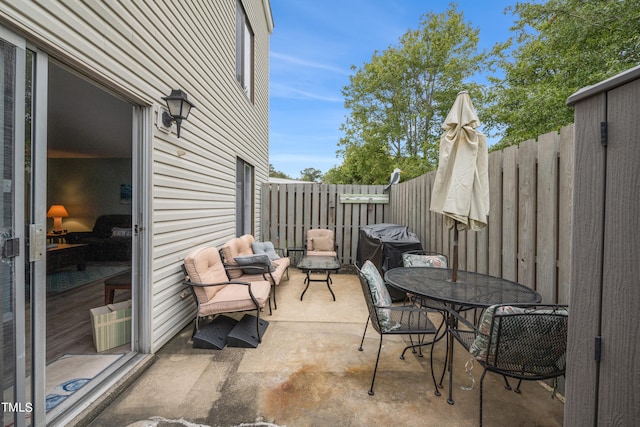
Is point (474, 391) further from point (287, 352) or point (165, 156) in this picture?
point (165, 156)

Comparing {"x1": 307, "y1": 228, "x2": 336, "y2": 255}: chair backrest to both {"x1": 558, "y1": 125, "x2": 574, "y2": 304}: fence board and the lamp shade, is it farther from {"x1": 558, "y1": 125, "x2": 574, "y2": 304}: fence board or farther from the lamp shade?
the lamp shade

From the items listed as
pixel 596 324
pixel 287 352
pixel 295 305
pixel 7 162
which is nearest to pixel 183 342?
pixel 287 352

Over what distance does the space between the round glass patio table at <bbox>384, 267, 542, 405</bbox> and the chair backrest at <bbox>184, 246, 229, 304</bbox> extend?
185cm

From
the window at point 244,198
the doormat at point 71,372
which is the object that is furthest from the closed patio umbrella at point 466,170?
the window at point 244,198

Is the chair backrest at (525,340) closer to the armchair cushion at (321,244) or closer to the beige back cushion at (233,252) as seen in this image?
the beige back cushion at (233,252)

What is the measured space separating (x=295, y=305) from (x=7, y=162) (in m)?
3.18

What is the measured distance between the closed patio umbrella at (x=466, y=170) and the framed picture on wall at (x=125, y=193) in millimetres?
6411

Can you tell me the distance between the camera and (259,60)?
661 centimetres

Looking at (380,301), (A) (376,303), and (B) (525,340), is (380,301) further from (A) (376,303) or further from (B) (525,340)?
(B) (525,340)

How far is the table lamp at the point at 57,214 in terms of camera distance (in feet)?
16.3

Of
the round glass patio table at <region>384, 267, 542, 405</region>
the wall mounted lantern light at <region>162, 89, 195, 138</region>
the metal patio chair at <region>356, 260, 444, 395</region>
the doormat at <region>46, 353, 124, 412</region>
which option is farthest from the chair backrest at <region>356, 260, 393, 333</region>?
the wall mounted lantern light at <region>162, 89, 195, 138</region>

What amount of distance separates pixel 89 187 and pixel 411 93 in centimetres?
1200

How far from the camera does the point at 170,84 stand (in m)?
2.83

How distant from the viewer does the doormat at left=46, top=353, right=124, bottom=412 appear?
1.82 meters
